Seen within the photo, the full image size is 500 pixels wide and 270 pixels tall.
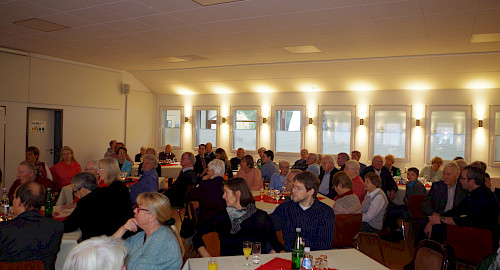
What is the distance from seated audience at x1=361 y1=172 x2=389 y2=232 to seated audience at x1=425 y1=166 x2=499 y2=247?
0.64 meters

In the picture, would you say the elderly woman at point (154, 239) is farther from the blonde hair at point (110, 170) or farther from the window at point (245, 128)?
the window at point (245, 128)

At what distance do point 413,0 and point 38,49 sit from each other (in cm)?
889

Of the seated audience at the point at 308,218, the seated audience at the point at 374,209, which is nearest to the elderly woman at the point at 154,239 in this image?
the seated audience at the point at 308,218

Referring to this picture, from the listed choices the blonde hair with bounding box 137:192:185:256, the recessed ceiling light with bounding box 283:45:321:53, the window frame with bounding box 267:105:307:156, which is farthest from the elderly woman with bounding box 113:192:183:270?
the window frame with bounding box 267:105:307:156

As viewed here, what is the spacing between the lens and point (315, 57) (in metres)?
9.99

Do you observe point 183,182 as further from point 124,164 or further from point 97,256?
point 97,256

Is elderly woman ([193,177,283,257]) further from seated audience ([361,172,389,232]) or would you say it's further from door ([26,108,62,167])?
door ([26,108,62,167])

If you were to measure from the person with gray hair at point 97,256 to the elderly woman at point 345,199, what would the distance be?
349 cm

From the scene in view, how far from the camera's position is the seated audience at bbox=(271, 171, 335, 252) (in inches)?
149

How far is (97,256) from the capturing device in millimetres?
1767

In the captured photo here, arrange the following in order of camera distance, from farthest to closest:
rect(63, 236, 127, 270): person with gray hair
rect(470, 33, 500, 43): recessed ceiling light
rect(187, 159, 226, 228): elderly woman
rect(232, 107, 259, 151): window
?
rect(232, 107, 259, 151): window < rect(470, 33, 500, 43): recessed ceiling light < rect(187, 159, 226, 228): elderly woman < rect(63, 236, 127, 270): person with gray hair

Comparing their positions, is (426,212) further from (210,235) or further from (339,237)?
(210,235)

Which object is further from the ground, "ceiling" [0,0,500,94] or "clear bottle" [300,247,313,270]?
"ceiling" [0,0,500,94]

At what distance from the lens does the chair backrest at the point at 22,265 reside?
2.70 metres
